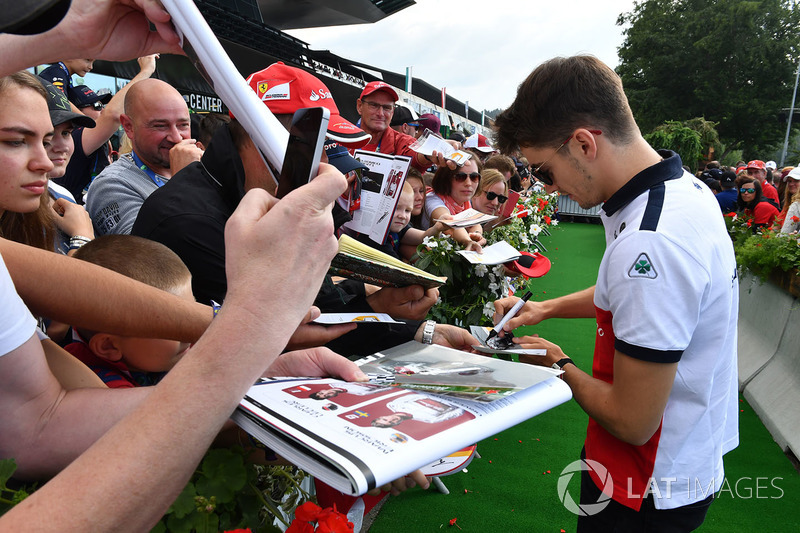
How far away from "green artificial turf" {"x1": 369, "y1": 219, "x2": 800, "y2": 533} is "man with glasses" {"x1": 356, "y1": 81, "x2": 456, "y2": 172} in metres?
2.75

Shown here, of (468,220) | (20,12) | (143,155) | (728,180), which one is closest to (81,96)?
(143,155)

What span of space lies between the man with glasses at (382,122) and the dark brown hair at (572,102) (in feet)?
9.99

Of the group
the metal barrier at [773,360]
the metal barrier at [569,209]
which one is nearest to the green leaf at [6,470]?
the metal barrier at [773,360]

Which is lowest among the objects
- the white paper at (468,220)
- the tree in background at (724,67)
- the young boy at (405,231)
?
the young boy at (405,231)

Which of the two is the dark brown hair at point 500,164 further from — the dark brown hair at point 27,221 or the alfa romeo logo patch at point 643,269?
the dark brown hair at point 27,221

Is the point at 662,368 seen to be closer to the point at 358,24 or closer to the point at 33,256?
the point at 33,256

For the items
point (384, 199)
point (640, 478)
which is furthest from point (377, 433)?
point (384, 199)

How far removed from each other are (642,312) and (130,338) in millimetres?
1487

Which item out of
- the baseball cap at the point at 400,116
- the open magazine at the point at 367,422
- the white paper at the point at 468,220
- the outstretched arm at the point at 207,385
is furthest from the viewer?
the baseball cap at the point at 400,116

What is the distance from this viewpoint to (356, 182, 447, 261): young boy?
403 cm

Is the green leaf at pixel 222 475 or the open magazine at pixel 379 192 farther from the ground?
the open magazine at pixel 379 192

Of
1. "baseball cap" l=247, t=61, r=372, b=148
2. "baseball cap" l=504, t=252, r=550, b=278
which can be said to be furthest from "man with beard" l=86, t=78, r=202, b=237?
"baseball cap" l=504, t=252, r=550, b=278

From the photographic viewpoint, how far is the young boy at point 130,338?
1.46m

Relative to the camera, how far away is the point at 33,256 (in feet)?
3.64
